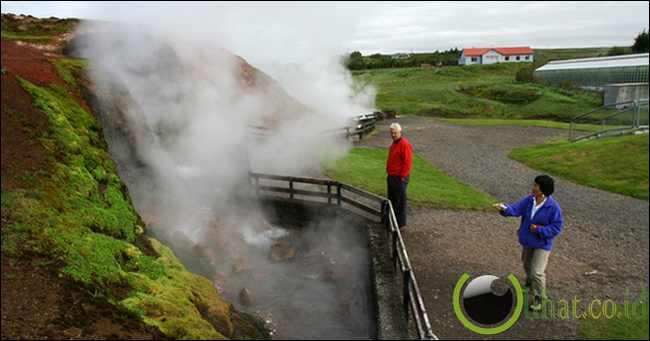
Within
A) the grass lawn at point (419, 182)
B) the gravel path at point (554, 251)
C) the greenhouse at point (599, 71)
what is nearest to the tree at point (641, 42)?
the greenhouse at point (599, 71)

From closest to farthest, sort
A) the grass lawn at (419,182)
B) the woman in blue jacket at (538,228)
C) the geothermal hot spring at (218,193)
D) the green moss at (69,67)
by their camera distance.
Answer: the woman in blue jacket at (538,228) < the geothermal hot spring at (218,193) < the green moss at (69,67) < the grass lawn at (419,182)

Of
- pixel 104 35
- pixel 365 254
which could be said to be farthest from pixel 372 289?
pixel 104 35

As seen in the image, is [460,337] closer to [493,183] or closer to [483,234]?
[483,234]

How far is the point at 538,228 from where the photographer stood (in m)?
6.00

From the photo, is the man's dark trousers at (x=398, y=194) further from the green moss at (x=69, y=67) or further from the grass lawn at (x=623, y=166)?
the green moss at (x=69, y=67)

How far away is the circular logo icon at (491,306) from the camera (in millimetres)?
5754

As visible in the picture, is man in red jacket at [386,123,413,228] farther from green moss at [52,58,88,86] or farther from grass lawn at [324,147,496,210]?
green moss at [52,58,88,86]

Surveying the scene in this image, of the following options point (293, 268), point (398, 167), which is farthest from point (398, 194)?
point (293, 268)

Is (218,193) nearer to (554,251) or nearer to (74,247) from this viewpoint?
(74,247)

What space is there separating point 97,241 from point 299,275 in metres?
4.12

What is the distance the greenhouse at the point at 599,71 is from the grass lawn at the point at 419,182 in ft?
15.4

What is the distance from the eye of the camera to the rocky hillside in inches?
217

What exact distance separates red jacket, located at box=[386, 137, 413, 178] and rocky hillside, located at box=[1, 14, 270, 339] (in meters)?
4.39

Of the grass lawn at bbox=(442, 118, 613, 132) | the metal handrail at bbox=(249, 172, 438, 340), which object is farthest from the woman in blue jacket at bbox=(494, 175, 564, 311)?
the grass lawn at bbox=(442, 118, 613, 132)
